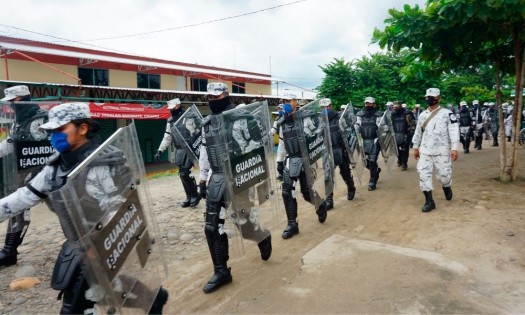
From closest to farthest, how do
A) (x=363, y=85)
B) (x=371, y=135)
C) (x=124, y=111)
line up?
(x=371, y=135), (x=124, y=111), (x=363, y=85)

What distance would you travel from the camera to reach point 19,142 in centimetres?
408

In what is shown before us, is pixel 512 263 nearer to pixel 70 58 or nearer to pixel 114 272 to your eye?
pixel 114 272

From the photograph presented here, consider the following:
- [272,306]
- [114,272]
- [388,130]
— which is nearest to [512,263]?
[272,306]

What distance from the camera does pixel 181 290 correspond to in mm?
3475

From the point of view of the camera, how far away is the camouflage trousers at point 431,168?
212 inches

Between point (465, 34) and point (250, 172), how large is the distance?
4949 mm

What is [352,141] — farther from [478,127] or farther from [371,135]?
[478,127]

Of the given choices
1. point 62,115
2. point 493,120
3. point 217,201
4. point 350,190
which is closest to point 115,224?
point 62,115

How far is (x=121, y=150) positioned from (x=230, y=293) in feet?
5.54

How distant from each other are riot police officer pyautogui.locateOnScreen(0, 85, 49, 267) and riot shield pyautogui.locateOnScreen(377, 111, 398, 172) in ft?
19.1

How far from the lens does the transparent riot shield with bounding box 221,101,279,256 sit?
10.7 ft

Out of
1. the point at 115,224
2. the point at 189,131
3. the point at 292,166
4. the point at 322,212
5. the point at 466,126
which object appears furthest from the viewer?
the point at 466,126

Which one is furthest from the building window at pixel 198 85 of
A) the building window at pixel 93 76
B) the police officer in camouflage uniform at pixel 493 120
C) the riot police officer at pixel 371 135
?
the riot police officer at pixel 371 135

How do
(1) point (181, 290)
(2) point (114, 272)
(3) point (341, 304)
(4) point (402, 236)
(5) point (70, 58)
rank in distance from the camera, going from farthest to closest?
(5) point (70, 58)
(4) point (402, 236)
(1) point (181, 290)
(3) point (341, 304)
(2) point (114, 272)
